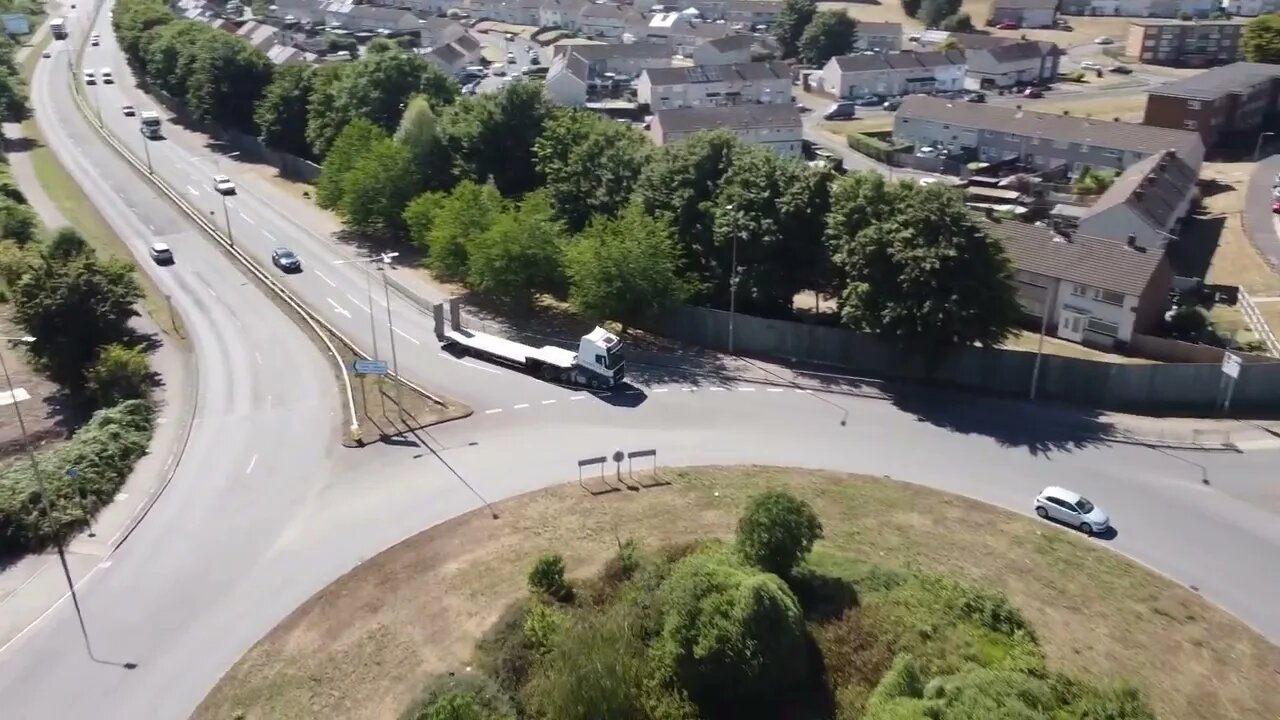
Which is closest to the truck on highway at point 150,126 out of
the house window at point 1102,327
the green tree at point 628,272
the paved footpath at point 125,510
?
the paved footpath at point 125,510

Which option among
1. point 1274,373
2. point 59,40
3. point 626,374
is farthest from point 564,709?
point 59,40

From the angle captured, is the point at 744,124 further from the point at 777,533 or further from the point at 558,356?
the point at 777,533

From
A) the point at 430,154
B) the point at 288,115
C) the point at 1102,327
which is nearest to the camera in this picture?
the point at 1102,327

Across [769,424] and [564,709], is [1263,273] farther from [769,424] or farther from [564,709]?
[564,709]

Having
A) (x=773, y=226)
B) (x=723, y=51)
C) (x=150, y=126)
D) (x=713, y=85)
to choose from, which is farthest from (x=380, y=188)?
(x=723, y=51)

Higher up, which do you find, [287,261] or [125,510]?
[287,261]

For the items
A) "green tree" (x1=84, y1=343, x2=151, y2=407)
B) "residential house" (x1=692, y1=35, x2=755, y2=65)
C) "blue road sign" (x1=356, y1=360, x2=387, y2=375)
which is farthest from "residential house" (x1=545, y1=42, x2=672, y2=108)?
"blue road sign" (x1=356, y1=360, x2=387, y2=375)

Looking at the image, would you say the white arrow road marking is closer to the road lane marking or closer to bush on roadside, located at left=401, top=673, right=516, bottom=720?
the road lane marking
